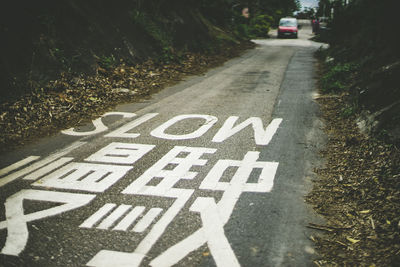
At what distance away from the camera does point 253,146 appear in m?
6.11

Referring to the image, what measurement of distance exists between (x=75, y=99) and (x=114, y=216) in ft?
17.5

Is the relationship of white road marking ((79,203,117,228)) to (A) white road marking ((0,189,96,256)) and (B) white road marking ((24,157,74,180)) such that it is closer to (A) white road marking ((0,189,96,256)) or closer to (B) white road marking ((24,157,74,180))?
(A) white road marking ((0,189,96,256))

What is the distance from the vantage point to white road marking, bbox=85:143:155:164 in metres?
5.50

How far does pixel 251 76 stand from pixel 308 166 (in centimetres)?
794

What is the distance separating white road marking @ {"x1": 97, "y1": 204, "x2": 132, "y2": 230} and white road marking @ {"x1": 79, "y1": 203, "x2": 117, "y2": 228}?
0.25 ft

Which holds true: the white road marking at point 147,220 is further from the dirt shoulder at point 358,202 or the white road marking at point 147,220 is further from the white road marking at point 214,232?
the dirt shoulder at point 358,202

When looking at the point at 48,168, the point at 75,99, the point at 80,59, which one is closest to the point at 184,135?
the point at 48,168

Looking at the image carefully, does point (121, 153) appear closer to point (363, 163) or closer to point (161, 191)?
point (161, 191)

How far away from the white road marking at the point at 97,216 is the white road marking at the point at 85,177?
0.44 m

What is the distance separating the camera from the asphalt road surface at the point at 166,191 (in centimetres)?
337

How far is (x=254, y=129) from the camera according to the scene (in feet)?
23.0

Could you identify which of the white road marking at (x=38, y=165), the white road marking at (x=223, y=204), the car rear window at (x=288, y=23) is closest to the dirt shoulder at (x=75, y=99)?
the white road marking at (x=38, y=165)

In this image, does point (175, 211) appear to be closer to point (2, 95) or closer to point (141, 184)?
point (141, 184)

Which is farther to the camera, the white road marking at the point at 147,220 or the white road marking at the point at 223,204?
the white road marking at the point at 147,220
